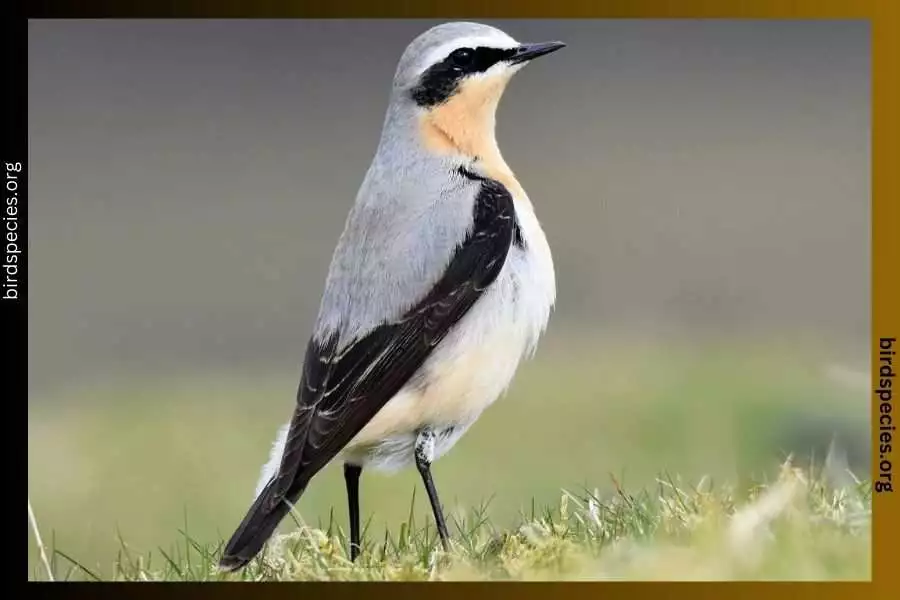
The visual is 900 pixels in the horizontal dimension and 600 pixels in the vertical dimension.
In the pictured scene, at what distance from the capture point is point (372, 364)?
320 inches

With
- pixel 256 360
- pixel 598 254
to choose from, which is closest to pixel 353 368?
pixel 598 254

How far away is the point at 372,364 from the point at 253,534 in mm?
1021

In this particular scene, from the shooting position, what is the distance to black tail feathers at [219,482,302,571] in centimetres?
795

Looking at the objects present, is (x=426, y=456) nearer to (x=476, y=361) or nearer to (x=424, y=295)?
(x=476, y=361)

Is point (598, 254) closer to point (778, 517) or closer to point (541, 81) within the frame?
point (541, 81)

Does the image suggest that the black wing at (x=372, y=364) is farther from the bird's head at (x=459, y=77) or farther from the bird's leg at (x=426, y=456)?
the bird's head at (x=459, y=77)

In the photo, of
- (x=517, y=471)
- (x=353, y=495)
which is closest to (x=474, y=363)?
(x=353, y=495)

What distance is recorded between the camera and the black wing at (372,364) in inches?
317

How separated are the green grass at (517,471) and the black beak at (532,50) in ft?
5.98

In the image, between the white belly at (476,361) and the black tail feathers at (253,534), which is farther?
the white belly at (476,361)

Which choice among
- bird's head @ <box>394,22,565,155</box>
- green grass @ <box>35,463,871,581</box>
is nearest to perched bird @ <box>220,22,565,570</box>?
bird's head @ <box>394,22,565,155</box>

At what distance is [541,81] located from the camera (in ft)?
35.1

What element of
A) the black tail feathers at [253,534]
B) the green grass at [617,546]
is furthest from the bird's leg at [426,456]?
the black tail feathers at [253,534]
